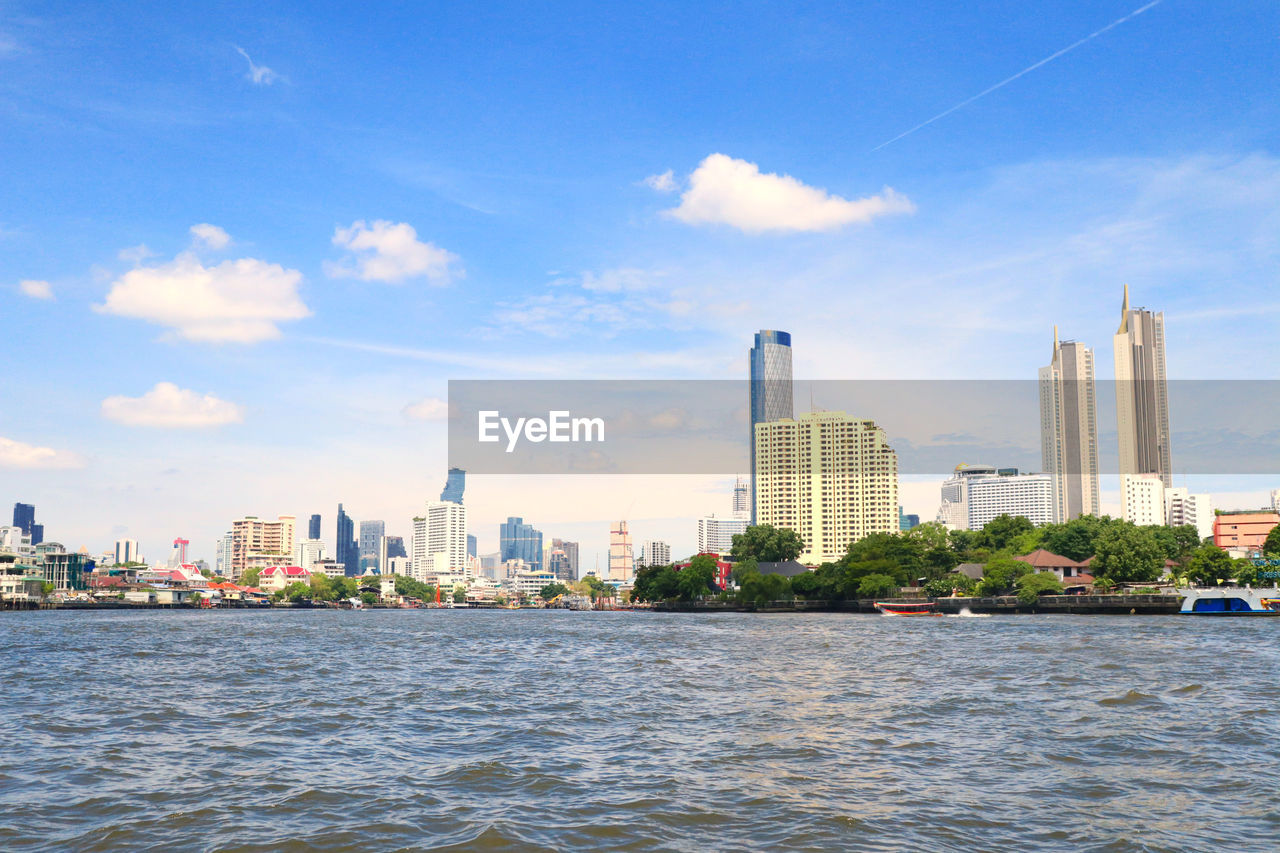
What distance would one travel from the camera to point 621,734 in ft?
67.2

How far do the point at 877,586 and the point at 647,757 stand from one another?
111496mm

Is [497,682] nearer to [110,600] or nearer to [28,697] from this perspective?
[28,697]

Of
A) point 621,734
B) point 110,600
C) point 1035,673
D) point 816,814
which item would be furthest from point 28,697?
point 110,600

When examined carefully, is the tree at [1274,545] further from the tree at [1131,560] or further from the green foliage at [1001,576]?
the green foliage at [1001,576]

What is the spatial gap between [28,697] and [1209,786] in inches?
1145

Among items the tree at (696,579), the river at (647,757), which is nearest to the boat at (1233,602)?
the river at (647,757)

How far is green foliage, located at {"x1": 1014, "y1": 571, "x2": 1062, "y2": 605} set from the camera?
350ft

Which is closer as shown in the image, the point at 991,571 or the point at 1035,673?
the point at 1035,673

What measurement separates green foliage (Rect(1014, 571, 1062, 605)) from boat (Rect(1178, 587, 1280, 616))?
1813 centimetres

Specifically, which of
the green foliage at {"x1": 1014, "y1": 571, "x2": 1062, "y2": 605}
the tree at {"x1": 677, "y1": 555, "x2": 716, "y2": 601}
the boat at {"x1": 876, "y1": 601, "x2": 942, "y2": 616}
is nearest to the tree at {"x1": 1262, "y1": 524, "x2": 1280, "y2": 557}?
the green foliage at {"x1": 1014, "y1": 571, "x2": 1062, "y2": 605}

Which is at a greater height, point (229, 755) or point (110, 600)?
point (229, 755)

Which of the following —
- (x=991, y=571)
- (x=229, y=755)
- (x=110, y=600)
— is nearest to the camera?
(x=229, y=755)

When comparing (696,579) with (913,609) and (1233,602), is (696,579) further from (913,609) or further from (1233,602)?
(1233,602)

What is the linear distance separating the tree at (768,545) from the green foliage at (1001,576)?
62.1 meters
